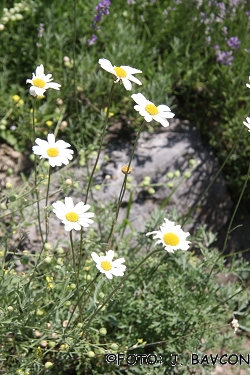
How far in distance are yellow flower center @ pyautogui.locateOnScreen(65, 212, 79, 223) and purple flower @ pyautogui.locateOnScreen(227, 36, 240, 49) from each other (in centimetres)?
231

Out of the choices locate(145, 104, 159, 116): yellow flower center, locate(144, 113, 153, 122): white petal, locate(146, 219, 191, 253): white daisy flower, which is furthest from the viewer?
locate(145, 104, 159, 116): yellow flower center

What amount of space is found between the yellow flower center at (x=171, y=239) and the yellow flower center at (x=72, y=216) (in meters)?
0.33

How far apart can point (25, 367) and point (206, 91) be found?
2.58m

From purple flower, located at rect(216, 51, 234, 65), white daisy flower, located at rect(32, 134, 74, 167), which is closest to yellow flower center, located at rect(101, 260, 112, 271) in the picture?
white daisy flower, located at rect(32, 134, 74, 167)

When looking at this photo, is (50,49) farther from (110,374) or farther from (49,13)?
(110,374)

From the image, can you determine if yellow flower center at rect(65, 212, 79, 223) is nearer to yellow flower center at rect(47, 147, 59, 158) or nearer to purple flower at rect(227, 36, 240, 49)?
yellow flower center at rect(47, 147, 59, 158)

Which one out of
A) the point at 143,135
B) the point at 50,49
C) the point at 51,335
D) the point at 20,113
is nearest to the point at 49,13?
the point at 50,49

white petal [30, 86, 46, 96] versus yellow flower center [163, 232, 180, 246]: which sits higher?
white petal [30, 86, 46, 96]

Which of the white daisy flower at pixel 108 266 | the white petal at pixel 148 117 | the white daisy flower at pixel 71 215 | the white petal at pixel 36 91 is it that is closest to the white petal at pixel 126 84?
the white petal at pixel 148 117

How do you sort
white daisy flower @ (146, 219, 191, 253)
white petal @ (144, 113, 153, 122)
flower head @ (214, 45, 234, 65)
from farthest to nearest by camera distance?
flower head @ (214, 45, 234, 65) → white petal @ (144, 113, 153, 122) → white daisy flower @ (146, 219, 191, 253)

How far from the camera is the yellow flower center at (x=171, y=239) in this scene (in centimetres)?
197

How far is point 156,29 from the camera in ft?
13.6

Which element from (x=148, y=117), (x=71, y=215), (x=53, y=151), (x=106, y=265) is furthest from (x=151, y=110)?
(x=106, y=265)

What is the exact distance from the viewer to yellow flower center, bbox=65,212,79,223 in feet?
→ 6.71
